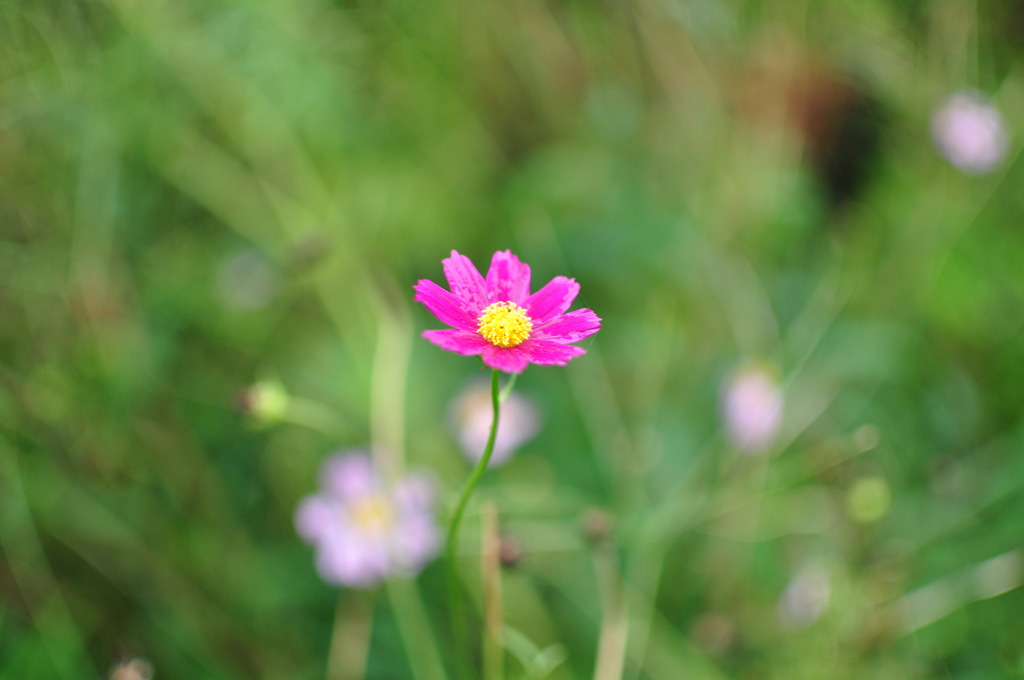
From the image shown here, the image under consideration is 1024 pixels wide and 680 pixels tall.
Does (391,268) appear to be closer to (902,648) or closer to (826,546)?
(826,546)

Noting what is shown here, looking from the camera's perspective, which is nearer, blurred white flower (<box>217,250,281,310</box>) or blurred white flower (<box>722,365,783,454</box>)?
blurred white flower (<box>722,365,783,454</box>)

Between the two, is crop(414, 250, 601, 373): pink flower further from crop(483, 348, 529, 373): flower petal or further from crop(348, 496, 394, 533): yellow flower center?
crop(348, 496, 394, 533): yellow flower center

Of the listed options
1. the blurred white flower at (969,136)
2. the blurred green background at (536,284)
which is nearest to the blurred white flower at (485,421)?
the blurred green background at (536,284)

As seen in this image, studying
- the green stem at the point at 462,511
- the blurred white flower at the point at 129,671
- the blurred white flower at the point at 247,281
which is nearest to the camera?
the green stem at the point at 462,511

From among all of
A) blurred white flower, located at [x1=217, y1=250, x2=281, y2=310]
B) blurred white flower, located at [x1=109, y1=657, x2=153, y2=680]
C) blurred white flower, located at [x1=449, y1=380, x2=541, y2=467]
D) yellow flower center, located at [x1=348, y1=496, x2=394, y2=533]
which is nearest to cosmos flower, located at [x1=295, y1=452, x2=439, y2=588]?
yellow flower center, located at [x1=348, y1=496, x2=394, y2=533]

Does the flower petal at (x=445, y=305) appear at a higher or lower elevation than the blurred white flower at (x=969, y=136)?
lower

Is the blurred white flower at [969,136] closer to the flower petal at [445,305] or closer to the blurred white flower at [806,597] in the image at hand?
the blurred white flower at [806,597]

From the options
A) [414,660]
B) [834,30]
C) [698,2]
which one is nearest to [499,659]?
[414,660]
